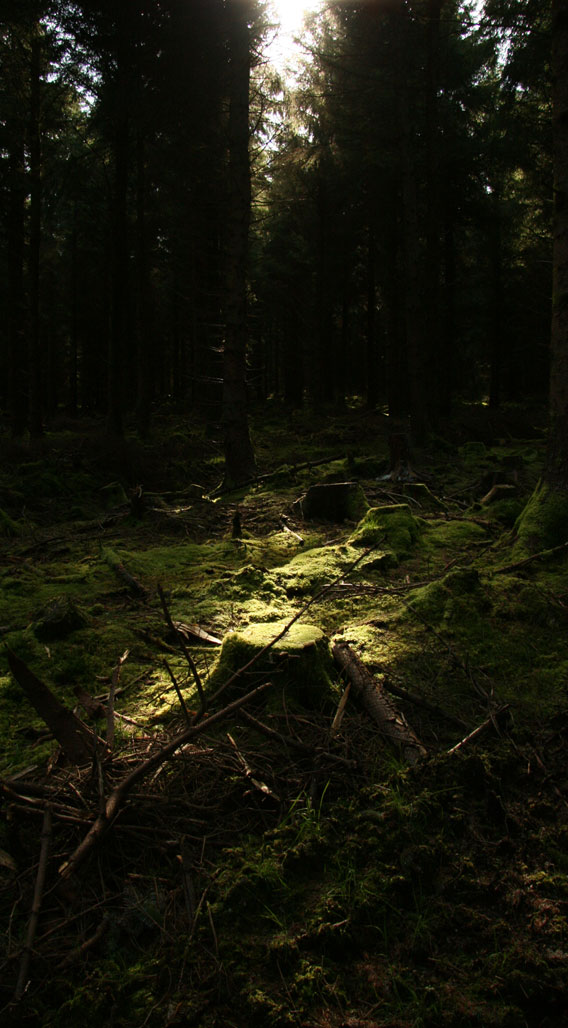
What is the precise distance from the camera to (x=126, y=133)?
43.7 ft

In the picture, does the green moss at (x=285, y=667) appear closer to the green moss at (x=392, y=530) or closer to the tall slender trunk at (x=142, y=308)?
the green moss at (x=392, y=530)

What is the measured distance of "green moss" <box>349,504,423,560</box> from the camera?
543 cm

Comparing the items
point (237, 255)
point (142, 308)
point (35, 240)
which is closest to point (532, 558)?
point (237, 255)

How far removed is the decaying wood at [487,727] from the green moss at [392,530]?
98.7 inches

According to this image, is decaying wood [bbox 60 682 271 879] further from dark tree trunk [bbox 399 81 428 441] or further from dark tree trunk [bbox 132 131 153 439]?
dark tree trunk [bbox 132 131 153 439]

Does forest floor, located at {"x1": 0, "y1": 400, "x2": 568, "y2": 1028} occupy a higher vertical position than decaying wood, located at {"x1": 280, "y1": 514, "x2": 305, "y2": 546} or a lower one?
lower

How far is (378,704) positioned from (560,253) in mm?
4491

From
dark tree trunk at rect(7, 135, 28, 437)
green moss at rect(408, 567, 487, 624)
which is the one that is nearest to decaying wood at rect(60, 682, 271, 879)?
green moss at rect(408, 567, 487, 624)

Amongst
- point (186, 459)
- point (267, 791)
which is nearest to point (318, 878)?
point (267, 791)

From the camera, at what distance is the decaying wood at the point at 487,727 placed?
8.27 ft

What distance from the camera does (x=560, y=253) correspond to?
5.07 meters

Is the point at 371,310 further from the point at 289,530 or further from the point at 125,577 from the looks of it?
the point at 125,577

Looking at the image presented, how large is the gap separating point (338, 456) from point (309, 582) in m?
7.64

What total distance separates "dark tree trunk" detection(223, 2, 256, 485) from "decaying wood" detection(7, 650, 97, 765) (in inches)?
296
